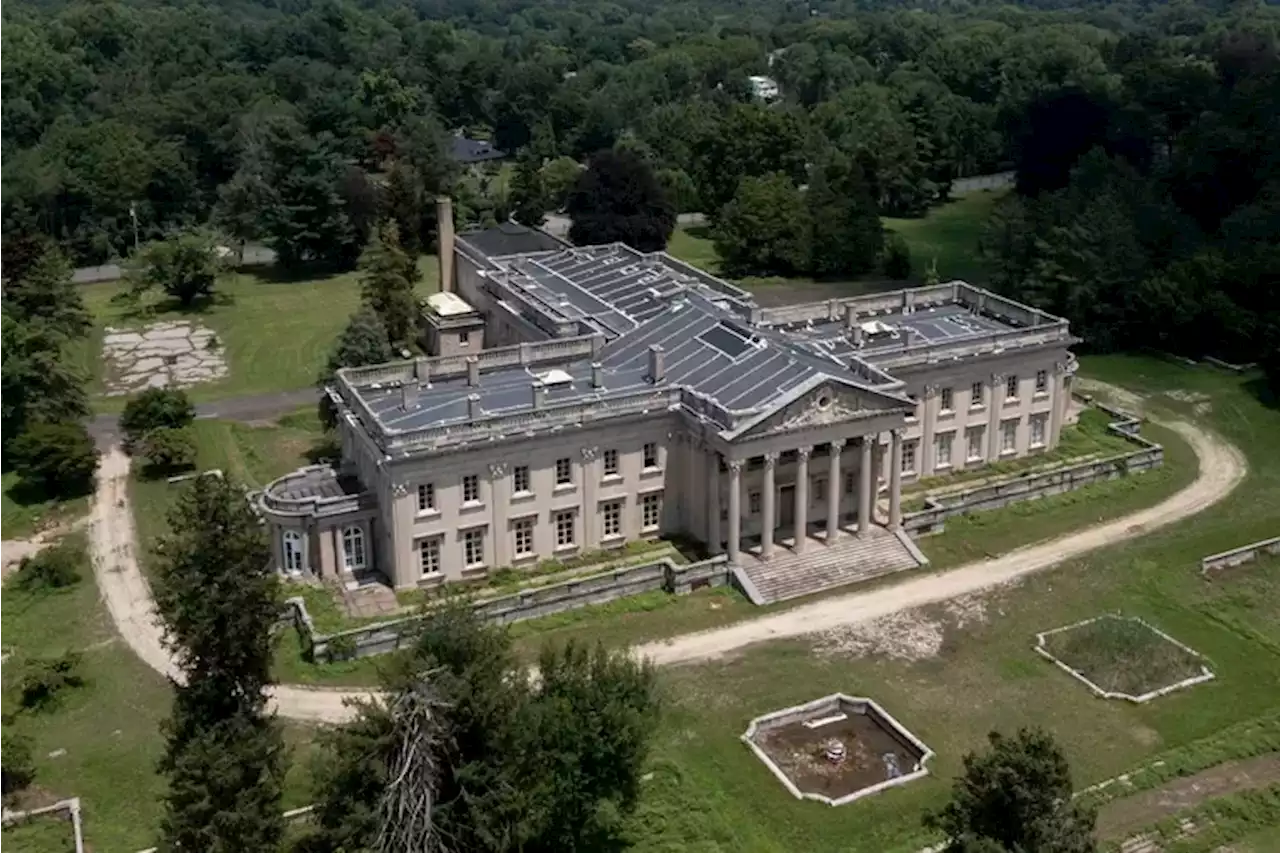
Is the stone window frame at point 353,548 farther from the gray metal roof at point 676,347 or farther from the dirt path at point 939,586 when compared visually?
the dirt path at point 939,586

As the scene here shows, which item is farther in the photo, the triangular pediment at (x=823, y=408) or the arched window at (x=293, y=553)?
the arched window at (x=293, y=553)

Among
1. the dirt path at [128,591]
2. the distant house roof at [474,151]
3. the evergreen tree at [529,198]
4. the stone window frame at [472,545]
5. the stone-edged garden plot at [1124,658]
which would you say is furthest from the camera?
the distant house roof at [474,151]

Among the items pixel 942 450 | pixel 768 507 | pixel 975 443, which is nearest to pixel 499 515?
pixel 768 507

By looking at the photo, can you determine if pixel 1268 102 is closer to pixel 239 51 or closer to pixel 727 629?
pixel 727 629

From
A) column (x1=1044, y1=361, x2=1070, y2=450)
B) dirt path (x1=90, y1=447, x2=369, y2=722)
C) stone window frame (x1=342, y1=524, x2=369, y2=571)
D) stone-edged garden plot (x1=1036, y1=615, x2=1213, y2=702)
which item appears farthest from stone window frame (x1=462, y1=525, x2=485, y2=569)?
column (x1=1044, y1=361, x2=1070, y2=450)

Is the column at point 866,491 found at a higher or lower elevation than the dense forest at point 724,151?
lower

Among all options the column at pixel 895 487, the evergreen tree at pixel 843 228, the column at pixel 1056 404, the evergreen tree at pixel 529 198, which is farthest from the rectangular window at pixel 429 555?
the evergreen tree at pixel 529 198
